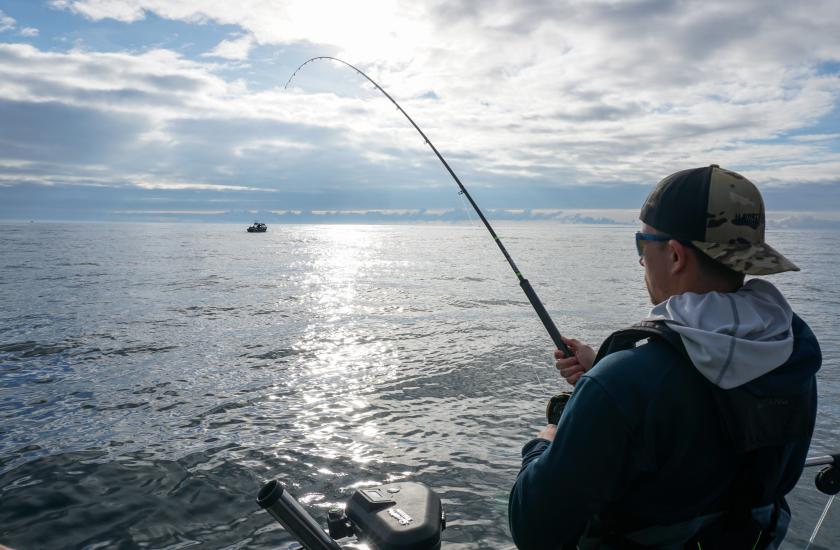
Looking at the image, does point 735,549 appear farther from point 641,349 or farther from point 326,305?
point 326,305

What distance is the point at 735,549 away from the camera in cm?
194

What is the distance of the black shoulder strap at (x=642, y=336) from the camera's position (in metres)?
1.72

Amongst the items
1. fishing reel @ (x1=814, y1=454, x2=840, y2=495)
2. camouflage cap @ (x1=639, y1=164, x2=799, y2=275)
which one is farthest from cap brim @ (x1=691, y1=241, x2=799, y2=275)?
fishing reel @ (x1=814, y1=454, x2=840, y2=495)

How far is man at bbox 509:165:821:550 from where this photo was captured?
1.70m

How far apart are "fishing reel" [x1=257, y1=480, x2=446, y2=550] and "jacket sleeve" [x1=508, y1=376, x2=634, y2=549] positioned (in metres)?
0.79

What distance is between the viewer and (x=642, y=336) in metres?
1.84

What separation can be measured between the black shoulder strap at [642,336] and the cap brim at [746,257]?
1.00 ft

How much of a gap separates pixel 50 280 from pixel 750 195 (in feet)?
82.2

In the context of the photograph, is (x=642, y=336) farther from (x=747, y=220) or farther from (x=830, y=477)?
(x=830, y=477)

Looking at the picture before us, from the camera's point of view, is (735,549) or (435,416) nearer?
(735,549)

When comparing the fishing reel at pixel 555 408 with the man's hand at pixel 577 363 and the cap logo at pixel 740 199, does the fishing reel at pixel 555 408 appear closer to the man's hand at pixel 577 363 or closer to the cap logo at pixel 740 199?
the man's hand at pixel 577 363

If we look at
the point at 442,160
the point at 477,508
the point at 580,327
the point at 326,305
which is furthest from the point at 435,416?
the point at 326,305

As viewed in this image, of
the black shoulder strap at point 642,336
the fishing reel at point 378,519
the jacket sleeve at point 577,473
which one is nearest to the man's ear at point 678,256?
the black shoulder strap at point 642,336

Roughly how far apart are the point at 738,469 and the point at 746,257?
0.67 meters
